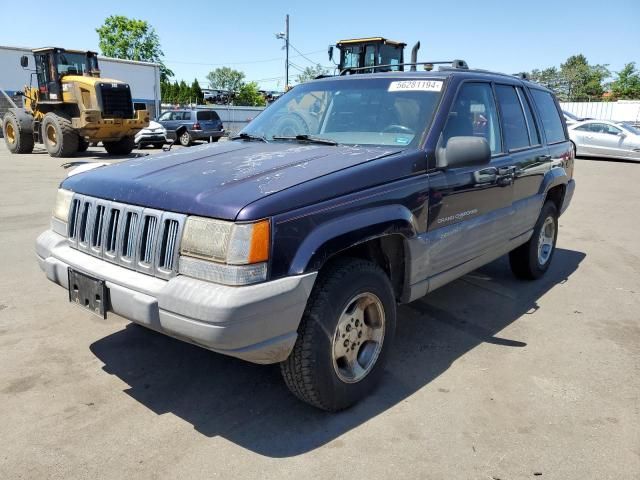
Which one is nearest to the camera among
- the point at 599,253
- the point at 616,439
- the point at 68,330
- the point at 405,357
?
the point at 616,439

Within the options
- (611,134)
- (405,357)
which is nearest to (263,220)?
Result: (405,357)

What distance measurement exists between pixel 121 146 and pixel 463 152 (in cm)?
1641

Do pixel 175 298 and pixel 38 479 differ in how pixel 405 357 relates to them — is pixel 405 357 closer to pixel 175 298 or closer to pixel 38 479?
pixel 175 298

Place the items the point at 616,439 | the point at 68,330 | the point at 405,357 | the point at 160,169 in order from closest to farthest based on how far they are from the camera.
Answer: the point at 616,439, the point at 160,169, the point at 405,357, the point at 68,330

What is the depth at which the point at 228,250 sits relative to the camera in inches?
92.7

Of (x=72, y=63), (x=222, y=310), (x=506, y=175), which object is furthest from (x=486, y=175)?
(x=72, y=63)

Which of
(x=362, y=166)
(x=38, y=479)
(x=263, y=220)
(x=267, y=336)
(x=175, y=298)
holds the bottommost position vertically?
(x=38, y=479)

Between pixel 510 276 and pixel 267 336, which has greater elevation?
pixel 267 336

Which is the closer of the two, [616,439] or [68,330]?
[616,439]

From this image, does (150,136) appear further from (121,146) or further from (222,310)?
(222,310)

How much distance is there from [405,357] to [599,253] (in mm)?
4270

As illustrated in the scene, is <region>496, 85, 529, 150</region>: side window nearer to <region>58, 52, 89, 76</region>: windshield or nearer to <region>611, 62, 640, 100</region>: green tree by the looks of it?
<region>58, 52, 89, 76</region>: windshield

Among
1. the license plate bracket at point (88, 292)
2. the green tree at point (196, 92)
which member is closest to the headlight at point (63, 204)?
the license plate bracket at point (88, 292)

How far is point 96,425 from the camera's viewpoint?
107 inches
